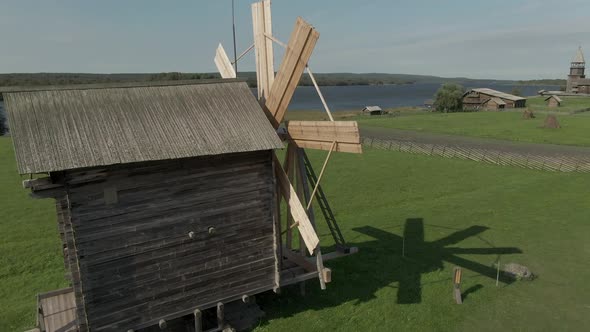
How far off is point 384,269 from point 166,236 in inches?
348

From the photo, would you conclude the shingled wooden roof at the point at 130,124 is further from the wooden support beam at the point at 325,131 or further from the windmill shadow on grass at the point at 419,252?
the windmill shadow on grass at the point at 419,252

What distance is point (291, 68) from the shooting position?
11391mm

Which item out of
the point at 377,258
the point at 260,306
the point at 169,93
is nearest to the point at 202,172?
the point at 169,93

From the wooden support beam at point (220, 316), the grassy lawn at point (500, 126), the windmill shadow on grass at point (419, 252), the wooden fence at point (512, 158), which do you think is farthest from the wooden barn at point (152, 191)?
the grassy lawn at point (500, 126)

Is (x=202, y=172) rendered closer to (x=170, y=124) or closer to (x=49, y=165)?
(x=170, y=124)

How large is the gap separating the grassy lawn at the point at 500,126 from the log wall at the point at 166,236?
1847 inches

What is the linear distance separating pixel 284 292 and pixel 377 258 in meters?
4.66

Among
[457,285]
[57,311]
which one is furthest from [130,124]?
[457,285]

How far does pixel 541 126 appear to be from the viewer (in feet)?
188

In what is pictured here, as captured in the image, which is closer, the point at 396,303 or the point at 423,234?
the point at 396,303

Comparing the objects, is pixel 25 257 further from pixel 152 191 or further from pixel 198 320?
pixel 152 191

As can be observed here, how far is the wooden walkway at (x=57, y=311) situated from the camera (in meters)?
11.0

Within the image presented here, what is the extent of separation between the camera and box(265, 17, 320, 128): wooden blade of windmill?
35.6 feet

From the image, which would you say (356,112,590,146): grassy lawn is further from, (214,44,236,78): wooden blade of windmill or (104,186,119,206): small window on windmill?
(104,186,119,206): small window on windmill
